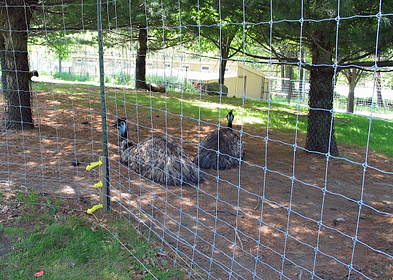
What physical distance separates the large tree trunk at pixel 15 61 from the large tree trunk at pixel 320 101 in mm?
5185

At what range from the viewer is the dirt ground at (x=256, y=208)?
123 inches

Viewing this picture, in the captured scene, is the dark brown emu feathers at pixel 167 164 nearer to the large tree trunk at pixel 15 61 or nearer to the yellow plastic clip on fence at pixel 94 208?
the yellow plastic clip on fence at pixel 94 208

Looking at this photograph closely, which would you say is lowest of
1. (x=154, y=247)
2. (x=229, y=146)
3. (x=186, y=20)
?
(x=154, y=247)

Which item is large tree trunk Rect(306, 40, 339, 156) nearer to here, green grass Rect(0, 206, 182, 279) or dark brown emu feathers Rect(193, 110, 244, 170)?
dark brown emu feathers Rect(193, 110, 244, 170)

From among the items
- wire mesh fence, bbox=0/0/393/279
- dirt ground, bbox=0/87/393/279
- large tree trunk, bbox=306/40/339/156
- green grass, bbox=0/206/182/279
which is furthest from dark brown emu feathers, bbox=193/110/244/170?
green grass, bbox=0/206/182/279

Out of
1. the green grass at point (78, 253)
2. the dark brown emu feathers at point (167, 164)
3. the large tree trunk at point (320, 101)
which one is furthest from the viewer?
the large tree trunk at point (320, 101)

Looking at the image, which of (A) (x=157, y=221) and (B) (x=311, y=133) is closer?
(A) (x=157, y=221)

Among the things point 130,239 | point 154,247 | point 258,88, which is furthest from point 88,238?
point 258,88

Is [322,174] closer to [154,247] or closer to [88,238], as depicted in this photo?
[154,247]

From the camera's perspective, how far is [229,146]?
604cm

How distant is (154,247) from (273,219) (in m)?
1.44

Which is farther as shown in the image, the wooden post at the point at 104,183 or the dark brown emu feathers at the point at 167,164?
the dark brown emu feathers at the point at 167,164

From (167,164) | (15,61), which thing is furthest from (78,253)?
(15,61)

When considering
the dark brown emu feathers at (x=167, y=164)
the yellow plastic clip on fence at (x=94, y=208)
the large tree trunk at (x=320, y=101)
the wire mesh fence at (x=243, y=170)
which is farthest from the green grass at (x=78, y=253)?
the large tree trunk at (x=320, y=101)
